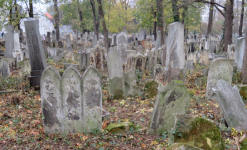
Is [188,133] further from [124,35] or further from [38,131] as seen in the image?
[124,35]

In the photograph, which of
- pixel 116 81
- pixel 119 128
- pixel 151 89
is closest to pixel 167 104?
pixel 119 128

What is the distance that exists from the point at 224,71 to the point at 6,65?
27.5 ft

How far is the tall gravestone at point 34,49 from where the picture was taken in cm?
742

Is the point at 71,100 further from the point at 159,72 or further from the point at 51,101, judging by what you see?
the point at 159,72

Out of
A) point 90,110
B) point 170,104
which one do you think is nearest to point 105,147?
point 90,110

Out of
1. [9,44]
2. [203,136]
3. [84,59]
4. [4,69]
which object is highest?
[9,44]

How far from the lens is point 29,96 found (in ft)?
22.2

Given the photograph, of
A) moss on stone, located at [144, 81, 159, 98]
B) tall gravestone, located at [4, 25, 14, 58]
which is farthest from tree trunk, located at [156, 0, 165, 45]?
tall gravestone, located at [4, 25, 14, 58]

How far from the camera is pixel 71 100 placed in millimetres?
4145

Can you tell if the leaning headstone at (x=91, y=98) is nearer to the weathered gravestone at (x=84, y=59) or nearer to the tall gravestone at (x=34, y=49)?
the tall gravestone at (x=34, y=49)

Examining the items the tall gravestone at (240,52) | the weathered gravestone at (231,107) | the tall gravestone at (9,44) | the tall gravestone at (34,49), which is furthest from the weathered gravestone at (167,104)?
the tall gravestone at (9,44)

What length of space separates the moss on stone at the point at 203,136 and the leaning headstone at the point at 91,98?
1.79 metres

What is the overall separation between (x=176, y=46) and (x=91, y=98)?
483cm

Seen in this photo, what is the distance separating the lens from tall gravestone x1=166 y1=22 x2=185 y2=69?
309 inches
